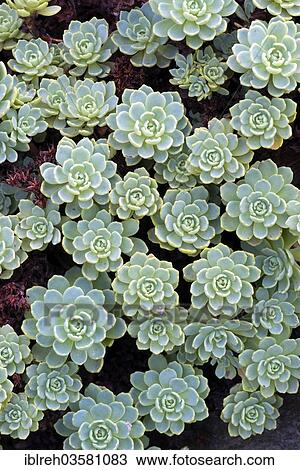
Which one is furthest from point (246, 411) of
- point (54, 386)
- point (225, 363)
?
point (54, 386)

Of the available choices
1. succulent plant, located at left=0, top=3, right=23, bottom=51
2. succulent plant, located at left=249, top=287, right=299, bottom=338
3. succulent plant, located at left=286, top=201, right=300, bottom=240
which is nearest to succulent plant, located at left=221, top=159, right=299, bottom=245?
succulent plant, located at left=286, top=201, right=300, bottom=240

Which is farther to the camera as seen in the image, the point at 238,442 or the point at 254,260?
the point at 238,442

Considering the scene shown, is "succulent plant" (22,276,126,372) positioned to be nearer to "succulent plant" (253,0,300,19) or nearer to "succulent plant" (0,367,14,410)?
"succulent plant" (0,367,14,410)

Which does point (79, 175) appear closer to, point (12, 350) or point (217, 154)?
point (217, 154)

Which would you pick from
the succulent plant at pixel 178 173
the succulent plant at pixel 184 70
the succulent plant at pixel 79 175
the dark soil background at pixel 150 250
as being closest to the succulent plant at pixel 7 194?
the dark soil background at pixel 150 250

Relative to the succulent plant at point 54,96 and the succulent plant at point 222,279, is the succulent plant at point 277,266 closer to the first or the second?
the succulent plant at point 222,279

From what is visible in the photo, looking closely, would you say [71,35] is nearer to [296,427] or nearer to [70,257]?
[70,257]

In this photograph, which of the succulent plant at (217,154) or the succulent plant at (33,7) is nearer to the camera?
the succulent plant at (217,154)
